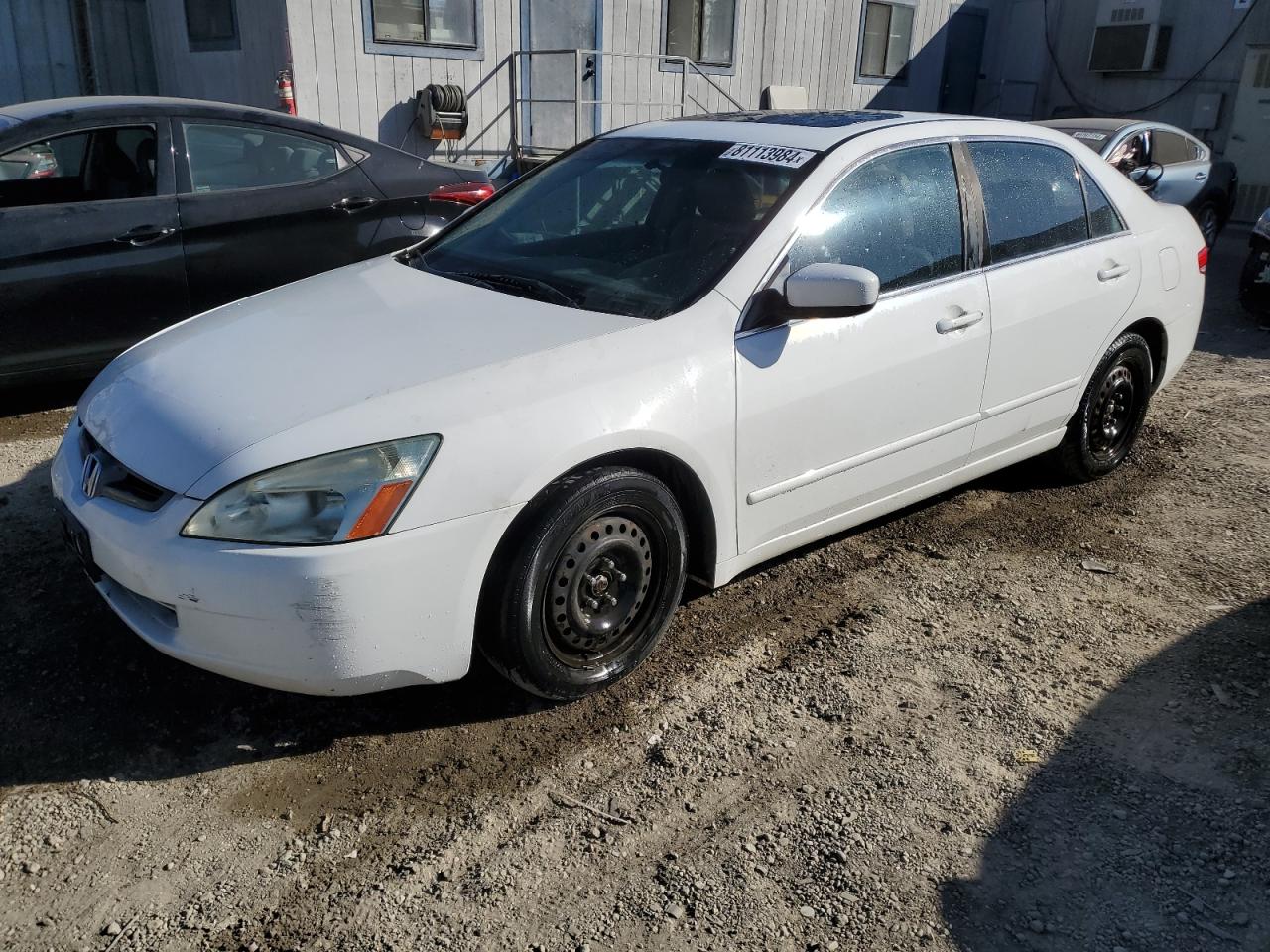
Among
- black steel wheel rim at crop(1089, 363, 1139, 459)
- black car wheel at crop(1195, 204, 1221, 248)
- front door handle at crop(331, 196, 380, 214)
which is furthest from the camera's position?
black car wheel at crop(1195, 204, 1221, 248)

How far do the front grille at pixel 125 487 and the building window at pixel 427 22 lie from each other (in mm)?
8329

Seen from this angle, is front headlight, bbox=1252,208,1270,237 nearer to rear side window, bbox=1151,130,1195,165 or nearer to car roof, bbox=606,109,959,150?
rear side window, bbox=1151,130,1195,165

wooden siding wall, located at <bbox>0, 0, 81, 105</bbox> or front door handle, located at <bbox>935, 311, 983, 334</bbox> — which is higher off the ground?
wooden siding wall, located at <bbox>0, 0, 81, 105</bbox>

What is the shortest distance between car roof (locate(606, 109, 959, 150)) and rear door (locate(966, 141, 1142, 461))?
15.5 inches

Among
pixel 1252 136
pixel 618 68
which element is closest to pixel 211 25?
pixel 618 68

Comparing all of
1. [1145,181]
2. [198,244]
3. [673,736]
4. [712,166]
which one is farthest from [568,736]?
[1145,181]

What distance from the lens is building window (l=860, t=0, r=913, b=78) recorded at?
49.1 ft

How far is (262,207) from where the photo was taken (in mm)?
5754

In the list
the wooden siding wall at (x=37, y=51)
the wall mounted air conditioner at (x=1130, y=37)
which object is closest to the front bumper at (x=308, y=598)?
the wooden siding wall at (x=37, y=51)

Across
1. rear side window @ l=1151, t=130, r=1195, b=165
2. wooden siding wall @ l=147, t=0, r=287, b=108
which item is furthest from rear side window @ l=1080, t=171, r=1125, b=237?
wooden siding wall @ l=147, t=0, r=287, b=108

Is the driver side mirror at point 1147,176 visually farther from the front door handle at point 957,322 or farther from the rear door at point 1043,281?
the front door handle at point 957,322

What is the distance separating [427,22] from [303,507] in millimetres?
9123

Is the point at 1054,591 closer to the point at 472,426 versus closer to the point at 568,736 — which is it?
the point at 568,736

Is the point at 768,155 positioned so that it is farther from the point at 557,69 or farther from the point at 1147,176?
the point at 557,69
